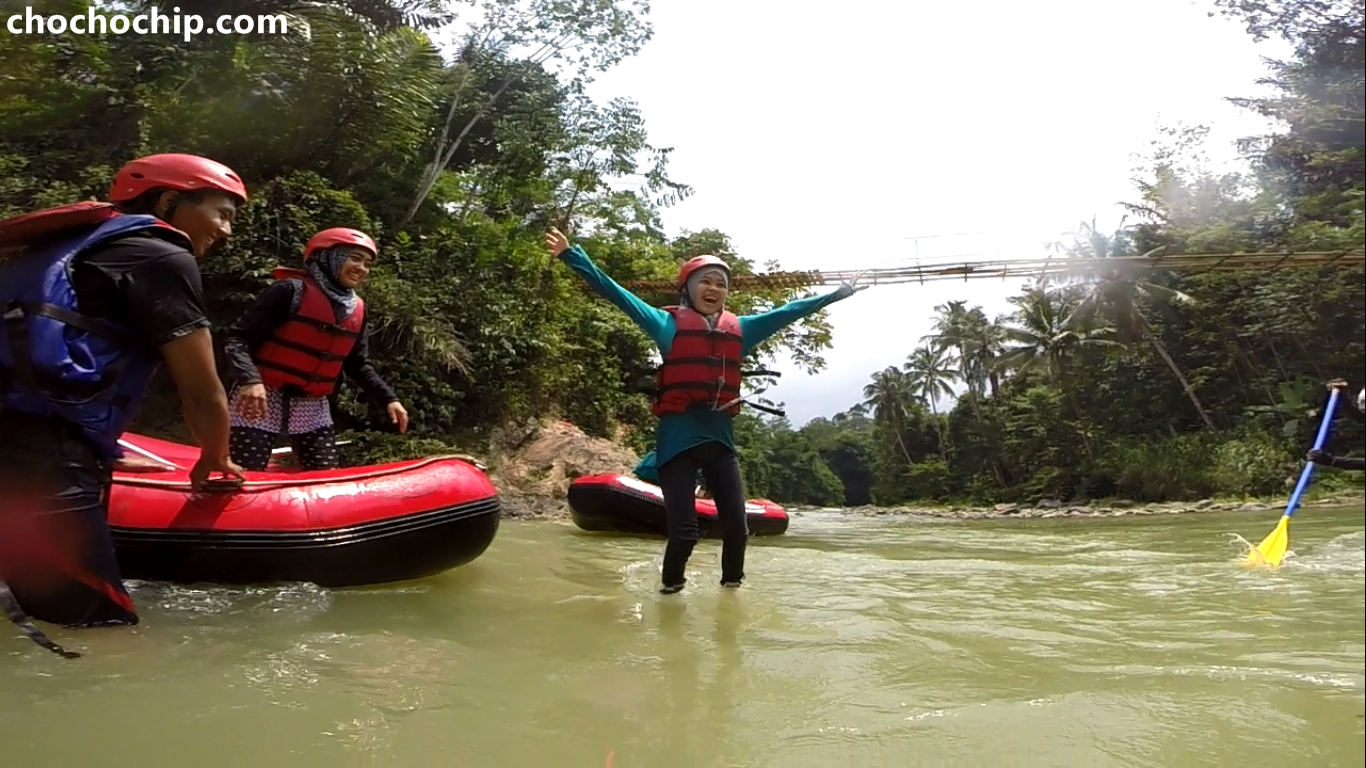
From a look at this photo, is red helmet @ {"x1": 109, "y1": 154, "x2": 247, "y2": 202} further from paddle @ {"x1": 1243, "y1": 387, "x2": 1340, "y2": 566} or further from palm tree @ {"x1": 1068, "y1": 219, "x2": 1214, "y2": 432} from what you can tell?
paddle @ {"x1": 1243, "y1": 387, "x2": 1340, "y2": 566}

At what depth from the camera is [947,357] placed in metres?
43.8

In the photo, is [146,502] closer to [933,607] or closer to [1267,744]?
[933,607]

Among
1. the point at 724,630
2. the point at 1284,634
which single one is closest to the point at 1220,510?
the point at 1284,634

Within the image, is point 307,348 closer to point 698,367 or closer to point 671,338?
point 671,338

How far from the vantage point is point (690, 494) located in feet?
11.8

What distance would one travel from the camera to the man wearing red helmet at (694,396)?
359 cm

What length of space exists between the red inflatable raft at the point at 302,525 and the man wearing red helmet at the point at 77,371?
0.86 meters

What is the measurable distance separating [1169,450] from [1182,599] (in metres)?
1.64

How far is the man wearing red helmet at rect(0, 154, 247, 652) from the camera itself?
6.70 ft

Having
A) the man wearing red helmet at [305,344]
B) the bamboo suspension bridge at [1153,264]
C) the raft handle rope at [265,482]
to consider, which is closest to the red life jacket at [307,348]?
the man wearing red helmet at [305,344]

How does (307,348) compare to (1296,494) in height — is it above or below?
above

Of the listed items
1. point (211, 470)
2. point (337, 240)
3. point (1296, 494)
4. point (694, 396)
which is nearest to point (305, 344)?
point (337, 240)

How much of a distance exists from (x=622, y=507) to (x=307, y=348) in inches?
125

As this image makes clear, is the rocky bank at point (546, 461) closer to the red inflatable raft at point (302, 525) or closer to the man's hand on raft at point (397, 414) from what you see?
the man's hand on raft at point (397, 414)
